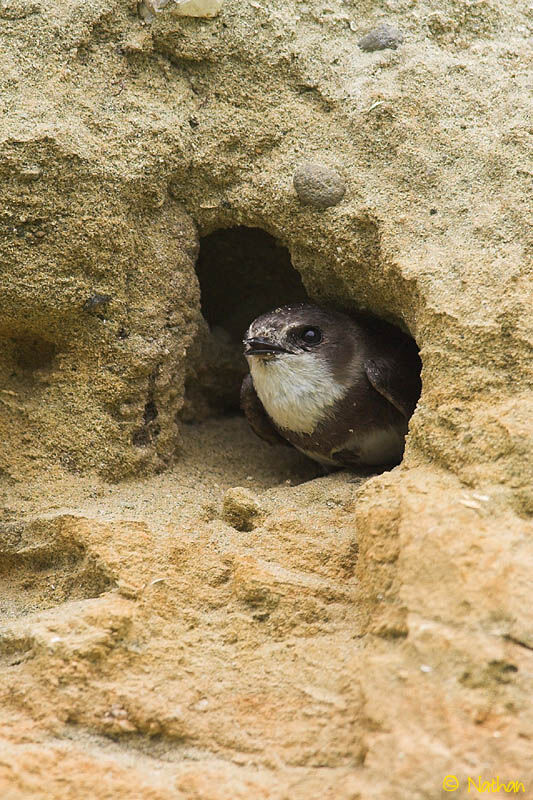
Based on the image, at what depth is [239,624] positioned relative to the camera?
270 centimetres

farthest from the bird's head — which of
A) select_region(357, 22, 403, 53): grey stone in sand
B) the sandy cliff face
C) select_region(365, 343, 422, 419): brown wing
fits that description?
select_region(357, 22, 403, 53): grey stone in sand

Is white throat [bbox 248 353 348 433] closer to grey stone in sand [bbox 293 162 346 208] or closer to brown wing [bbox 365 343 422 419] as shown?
brown wing [bbox 365 343 422 419]

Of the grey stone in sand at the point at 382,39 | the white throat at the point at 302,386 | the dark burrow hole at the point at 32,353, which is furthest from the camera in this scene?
the white throat at the point at 302,386

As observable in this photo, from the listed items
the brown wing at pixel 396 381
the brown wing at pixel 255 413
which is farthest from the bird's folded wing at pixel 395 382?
the brown wing at pixel 255 413

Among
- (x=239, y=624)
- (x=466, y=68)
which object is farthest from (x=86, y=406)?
(x=466, y=68)

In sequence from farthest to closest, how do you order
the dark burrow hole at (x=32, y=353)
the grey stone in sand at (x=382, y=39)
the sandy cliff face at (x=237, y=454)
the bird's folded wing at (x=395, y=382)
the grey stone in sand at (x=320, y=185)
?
the bird's folded wing at (x=395, y=382) → the grey stone in sand at (x=382, y=39) → the dark burrow hole at (x=32, y=353) → the grey stone in sand at (x=320, y=185) → the sandy cliff face at (x=237, y=454)

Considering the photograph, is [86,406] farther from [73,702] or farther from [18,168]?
[73,702]

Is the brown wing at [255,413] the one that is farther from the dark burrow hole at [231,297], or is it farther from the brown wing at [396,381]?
the brown wing at [396,381]

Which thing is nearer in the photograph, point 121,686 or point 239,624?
point 121,686

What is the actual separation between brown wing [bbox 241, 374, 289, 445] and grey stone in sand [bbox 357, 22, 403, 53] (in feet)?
5.50

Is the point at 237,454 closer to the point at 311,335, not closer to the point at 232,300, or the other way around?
the point at 311,335

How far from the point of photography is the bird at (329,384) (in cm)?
403

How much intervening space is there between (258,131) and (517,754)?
257 centimetres

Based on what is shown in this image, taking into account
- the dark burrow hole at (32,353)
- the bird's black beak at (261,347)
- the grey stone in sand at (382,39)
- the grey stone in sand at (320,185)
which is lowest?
the dark burrow hole at (32,353)
